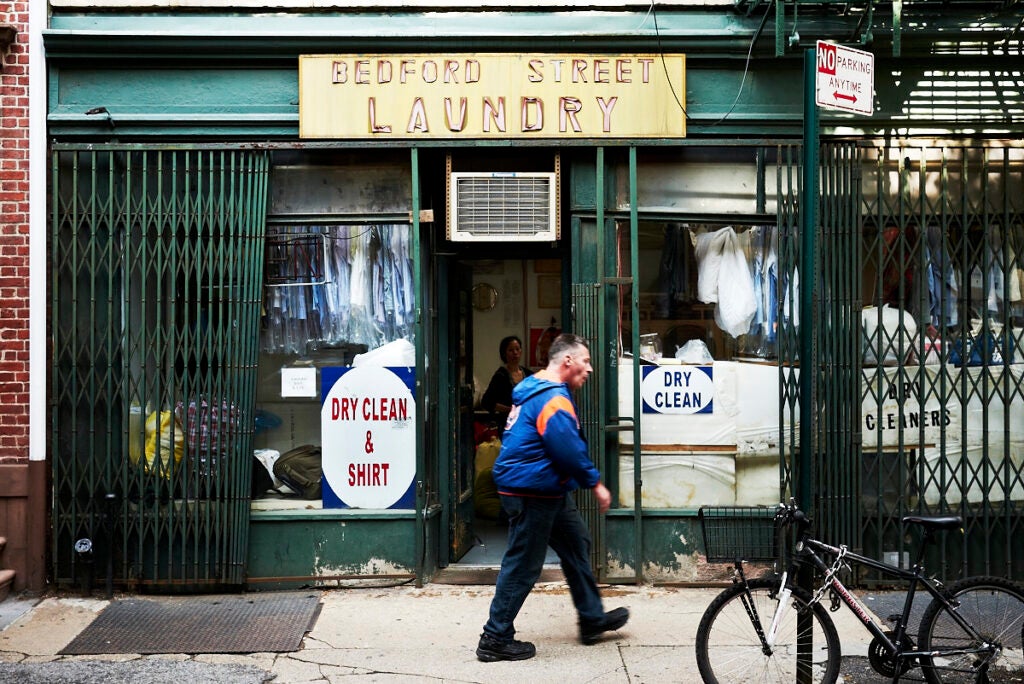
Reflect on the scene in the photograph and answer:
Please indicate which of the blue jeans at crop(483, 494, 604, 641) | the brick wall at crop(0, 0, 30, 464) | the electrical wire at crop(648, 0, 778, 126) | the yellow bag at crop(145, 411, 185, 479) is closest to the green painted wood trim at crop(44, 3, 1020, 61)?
the electrical wire at crop(648, 0, 778, 126)

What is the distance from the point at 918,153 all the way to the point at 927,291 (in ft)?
3.48

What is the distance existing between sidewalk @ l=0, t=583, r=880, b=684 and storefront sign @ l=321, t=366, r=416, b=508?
2.41 feet

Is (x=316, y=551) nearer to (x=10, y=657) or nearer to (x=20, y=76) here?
(x=10, y=657)

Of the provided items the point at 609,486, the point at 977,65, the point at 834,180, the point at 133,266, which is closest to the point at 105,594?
the point at 133,266

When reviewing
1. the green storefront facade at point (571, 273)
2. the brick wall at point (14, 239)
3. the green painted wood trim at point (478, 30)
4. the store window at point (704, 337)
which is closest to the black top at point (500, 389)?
the green storefront facade at point (571, 273)

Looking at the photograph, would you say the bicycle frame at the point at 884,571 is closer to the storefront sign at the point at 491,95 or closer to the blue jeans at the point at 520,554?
the blue jeans at the point at 520,554

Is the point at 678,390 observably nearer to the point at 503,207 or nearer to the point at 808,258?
the point at 503,207

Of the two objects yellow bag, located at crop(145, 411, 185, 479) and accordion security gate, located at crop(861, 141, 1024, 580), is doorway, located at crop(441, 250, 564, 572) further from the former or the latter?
accordion security gate, located at crop(861, 141, 1024, 580)

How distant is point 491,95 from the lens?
26.7 ft

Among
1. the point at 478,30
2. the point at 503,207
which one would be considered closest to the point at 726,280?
the point at 503,207

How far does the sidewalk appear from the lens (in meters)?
6.22

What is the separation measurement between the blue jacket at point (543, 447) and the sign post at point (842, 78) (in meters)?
2.22

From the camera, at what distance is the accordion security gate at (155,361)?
315 inches

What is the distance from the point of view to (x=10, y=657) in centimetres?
660
